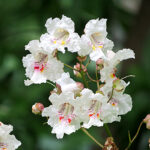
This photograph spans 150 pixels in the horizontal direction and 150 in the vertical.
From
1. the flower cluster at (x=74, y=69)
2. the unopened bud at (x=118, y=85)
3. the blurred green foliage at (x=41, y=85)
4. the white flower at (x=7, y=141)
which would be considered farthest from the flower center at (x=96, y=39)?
the blurred green foliage at (x=41, y=85)

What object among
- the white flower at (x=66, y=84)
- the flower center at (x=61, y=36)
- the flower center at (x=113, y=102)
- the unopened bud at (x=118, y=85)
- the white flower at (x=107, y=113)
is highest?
the flower center at (x=61, y=36)

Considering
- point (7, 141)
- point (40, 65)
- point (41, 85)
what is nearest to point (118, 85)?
point (40, 65)

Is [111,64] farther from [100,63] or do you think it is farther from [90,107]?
[90,107]

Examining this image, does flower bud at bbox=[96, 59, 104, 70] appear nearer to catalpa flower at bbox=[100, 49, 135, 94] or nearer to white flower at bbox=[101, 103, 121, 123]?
catalpa flower at bbox=[100, 49, 135, 94]

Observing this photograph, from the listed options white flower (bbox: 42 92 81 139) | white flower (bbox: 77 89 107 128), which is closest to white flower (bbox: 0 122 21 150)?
white flower (bbox: 42 92 81 139)

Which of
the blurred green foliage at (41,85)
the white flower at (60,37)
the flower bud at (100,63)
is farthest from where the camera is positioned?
the blurred green foliage at (41,85)

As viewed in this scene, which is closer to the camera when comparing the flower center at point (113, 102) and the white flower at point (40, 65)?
the white flower at point (40, 65)

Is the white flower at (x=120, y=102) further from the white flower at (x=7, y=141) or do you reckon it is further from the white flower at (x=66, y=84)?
the white flower at (x=7, y=141)
